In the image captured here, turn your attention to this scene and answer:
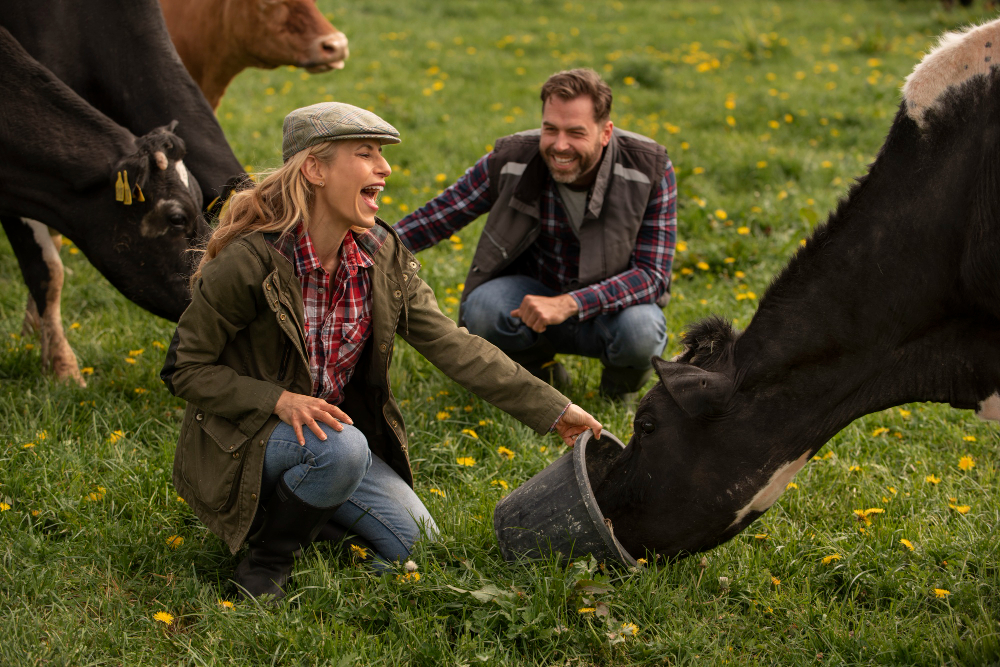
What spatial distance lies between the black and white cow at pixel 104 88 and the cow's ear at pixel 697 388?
99.8 inches

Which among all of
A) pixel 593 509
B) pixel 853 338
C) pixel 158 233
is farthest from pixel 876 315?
pixel 158 233

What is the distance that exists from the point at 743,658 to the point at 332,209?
183cm

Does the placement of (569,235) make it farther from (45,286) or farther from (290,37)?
(290,37)

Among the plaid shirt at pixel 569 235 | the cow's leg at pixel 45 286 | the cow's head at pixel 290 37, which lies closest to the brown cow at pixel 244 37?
the cow's head at pixel 290 37

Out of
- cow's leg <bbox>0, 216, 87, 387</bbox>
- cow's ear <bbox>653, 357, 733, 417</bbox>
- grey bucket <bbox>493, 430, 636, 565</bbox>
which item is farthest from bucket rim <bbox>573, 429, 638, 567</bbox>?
cow's leg <bbox>0, 216, 87, 387</bbox>

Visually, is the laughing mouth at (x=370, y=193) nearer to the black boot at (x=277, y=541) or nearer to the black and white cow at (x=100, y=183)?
the black boot at (x=277, y=541)

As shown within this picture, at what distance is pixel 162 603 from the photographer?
9.10 feet

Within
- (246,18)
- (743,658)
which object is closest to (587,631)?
(743,658)

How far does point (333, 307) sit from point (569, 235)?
162cm

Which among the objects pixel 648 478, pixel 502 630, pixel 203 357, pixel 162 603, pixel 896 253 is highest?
pixel 896 253

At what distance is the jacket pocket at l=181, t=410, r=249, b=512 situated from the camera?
2.69 metres

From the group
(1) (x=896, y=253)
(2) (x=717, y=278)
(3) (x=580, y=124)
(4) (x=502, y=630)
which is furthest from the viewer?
(2) (x=717, y=278)

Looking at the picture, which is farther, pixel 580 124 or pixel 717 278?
pixel 717 278

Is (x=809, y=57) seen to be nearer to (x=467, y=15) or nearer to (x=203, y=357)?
(x=467, y=15)
